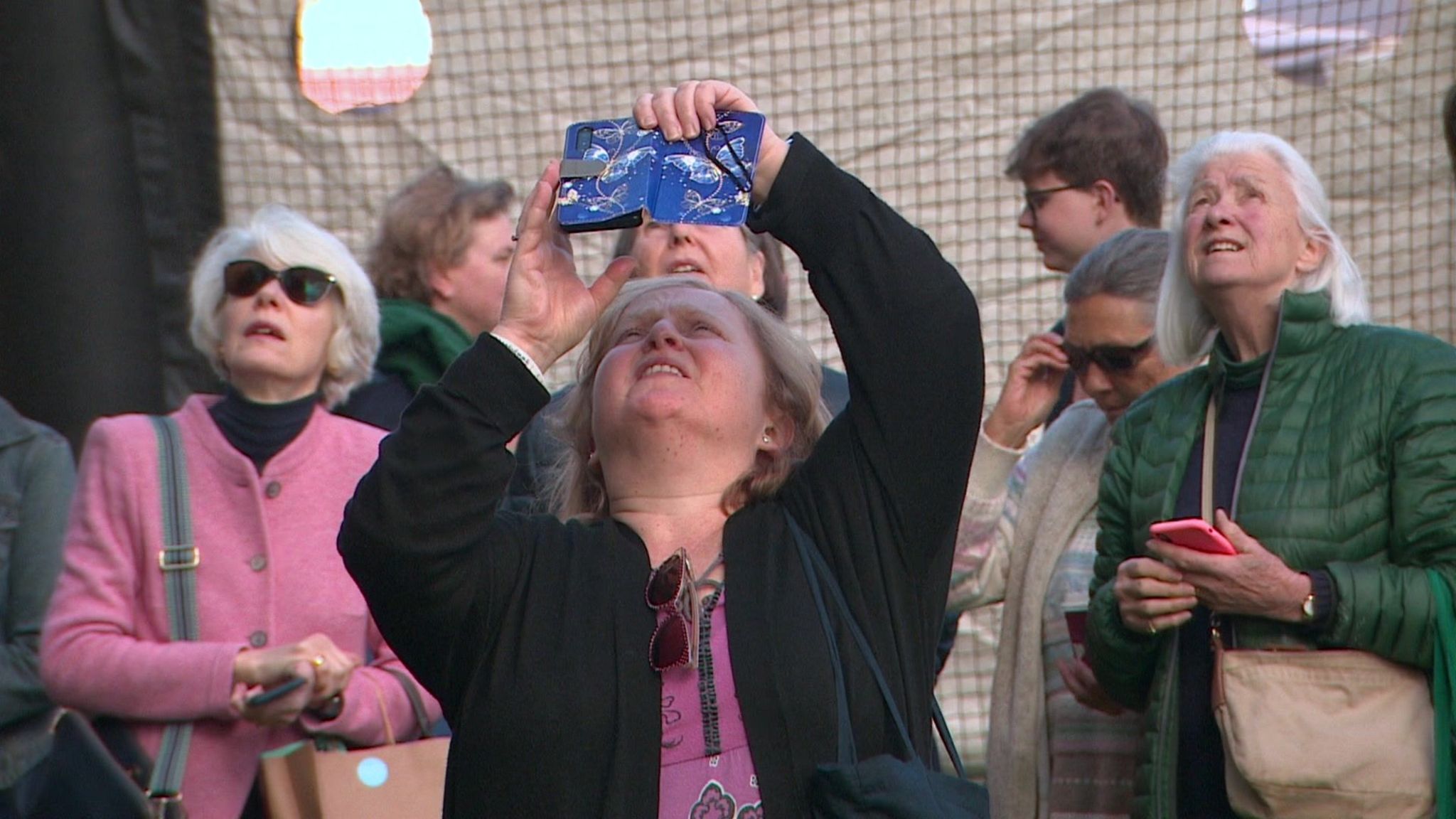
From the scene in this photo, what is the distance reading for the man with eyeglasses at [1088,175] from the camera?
4441mm

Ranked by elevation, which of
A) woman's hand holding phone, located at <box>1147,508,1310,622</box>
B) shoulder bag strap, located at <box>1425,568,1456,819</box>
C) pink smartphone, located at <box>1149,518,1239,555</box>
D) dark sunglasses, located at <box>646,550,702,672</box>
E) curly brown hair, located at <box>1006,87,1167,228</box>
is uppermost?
curly brown hair, located at <box>1006,87,1167,228</box>

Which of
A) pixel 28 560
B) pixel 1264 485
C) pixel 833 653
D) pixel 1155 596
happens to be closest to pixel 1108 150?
pixel 1264 485

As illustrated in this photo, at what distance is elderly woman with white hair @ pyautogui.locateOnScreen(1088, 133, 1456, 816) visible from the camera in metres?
3.03

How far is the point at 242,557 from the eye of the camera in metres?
3.51

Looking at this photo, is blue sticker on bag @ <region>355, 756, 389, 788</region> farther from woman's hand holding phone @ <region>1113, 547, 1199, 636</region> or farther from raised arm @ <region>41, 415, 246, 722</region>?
woman's hand holding phone @ <region>1113, 547, 1199, 636</region>

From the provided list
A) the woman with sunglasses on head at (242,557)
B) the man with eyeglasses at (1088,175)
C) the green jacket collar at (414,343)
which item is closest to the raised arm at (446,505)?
the woman with sunglasses on head at (242,557)

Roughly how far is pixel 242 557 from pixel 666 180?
59.1 inches

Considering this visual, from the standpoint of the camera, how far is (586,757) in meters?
2.29

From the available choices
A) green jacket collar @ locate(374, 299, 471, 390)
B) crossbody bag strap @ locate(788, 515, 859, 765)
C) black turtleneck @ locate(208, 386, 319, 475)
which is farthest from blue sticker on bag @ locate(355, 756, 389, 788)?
green jacket collar @ locate(374, 299, 471, 390)

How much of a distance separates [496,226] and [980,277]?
1.93 metres

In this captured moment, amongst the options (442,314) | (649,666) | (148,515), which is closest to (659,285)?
(649,666)

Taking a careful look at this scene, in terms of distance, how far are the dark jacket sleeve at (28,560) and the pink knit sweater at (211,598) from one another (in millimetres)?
336

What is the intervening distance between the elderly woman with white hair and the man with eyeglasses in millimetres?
875

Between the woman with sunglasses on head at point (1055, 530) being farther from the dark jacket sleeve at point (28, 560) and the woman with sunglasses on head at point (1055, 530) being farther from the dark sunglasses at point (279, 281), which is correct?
the dark jacket sleeve at point (28, 560)
